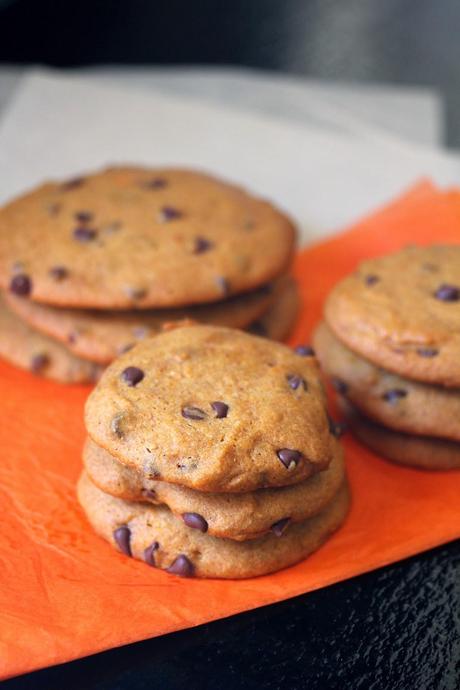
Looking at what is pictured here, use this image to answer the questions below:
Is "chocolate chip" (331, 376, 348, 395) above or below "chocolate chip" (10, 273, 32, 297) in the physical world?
below

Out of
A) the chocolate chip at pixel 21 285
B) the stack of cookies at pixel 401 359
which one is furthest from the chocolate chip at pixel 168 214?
the stack of cookies at pixel 401 359

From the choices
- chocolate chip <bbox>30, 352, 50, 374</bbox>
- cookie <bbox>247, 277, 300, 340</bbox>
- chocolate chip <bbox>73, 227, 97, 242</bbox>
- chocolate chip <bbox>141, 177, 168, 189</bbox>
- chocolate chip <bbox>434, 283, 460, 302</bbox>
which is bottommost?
chocolate chip <bbox>30, 352, 50, 374</bbox>

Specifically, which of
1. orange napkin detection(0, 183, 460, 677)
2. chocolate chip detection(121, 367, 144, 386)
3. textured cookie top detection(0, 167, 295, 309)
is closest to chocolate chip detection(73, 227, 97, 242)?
textured cookie top detection(0, 167, 295, 309)

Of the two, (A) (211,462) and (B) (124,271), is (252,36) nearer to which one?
(B) (124,271)

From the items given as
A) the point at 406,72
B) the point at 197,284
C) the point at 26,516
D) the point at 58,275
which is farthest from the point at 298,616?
the point at 406,72

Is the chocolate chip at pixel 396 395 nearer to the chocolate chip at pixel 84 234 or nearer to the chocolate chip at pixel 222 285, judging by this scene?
the chocolate chip at pixel 222 285

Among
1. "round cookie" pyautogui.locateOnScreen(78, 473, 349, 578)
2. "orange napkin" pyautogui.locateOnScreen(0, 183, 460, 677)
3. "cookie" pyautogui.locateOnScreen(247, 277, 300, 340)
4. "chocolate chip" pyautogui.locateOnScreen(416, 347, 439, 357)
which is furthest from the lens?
"cookie" pyautogui.locateOnScreen(247, 277, 300, 340)

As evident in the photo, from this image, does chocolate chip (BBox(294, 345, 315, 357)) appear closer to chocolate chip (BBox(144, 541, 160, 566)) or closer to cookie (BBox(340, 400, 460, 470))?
cookie (BBox(340, 400, 460, 470))
